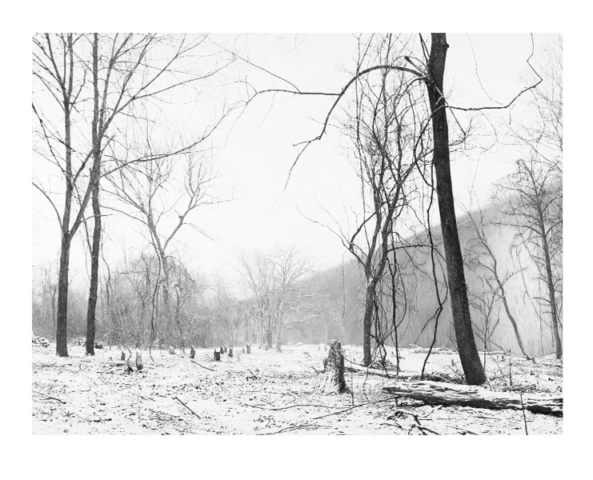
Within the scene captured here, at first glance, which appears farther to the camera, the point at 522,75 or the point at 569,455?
the point at 522,75

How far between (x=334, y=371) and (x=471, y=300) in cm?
79

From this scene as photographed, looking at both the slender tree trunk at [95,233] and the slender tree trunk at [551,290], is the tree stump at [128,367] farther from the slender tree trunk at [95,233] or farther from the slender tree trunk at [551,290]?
the slender tree trunk at [551,290]

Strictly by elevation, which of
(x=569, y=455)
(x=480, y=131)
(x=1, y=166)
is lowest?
(x=569, y=455)

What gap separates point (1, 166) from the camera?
2666 millimetres

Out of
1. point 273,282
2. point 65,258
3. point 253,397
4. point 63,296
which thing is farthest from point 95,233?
point 253,397

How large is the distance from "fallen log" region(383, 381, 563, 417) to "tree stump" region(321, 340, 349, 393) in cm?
23

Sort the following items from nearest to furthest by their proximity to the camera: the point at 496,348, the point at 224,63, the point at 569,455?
the point at 569,455
the point at 496,348
the point at 224,63

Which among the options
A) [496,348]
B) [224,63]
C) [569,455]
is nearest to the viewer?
[569,455]

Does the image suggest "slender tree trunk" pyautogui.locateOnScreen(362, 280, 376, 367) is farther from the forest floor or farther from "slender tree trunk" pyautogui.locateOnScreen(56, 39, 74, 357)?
"slender tree trunk" pyautogui.locateOnScreen(56, 39, 74, 357)

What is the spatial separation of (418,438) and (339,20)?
A: 7.10 feet

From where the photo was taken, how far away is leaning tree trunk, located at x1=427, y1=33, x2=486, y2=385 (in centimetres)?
258

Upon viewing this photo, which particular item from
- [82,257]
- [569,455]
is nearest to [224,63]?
[82,257]

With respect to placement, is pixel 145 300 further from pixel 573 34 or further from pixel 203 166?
pixel 573 34

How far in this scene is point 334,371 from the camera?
8.70 ft
